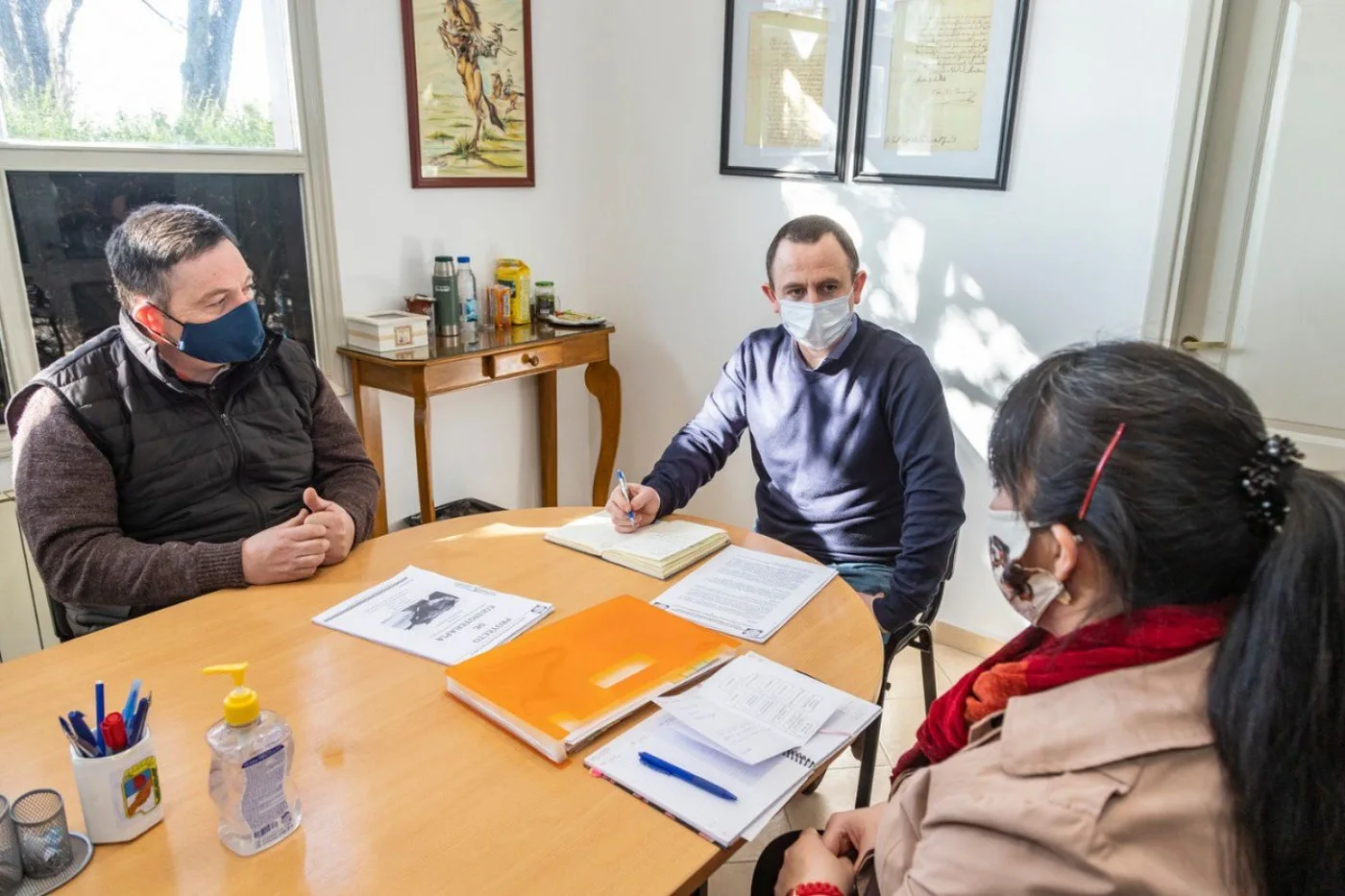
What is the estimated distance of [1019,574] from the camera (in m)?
0.92

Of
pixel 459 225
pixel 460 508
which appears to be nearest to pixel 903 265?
pixel 459 225

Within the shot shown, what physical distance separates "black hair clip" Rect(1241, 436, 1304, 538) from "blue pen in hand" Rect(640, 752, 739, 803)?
1.90 ft

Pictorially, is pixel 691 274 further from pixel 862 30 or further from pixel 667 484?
pixel 667 484

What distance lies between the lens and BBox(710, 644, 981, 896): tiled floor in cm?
192

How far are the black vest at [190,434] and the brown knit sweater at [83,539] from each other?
0.13ft

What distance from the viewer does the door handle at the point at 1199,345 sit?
2271 millimetres

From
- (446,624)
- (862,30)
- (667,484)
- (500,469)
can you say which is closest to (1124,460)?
(446,624)

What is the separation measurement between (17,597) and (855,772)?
204 cm

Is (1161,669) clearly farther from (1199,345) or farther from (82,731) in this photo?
(1199,345)

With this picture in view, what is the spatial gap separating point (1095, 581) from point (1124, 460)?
5.2 inches

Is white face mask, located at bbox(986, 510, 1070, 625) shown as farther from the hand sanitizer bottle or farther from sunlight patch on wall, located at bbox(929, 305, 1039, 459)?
sunlight patch on wall, located at bbox(929, 305, 1039, 459)

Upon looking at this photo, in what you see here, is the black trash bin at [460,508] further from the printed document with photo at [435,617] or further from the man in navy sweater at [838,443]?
the printed document with photo at [435,617]

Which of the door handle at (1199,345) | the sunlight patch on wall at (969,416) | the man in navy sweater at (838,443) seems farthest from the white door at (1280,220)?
the man in navy sweater at (838,443)

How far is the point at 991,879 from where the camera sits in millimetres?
747
